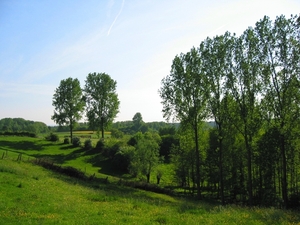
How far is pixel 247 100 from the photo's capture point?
89.4 ft

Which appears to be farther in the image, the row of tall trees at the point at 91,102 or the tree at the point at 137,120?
the tree at the point at 137,120

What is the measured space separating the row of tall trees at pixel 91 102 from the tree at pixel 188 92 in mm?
35294

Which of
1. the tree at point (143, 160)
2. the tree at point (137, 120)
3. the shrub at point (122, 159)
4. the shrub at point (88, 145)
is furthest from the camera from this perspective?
the tree at point (137, 120)

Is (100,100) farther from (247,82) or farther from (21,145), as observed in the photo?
(247,82)

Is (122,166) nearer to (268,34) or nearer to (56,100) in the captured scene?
(56,100)

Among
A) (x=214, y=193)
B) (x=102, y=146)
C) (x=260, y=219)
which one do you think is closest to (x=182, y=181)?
(x=214, y=193)

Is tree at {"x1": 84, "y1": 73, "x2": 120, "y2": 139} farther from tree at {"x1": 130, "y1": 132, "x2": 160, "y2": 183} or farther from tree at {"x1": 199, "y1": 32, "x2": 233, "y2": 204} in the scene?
tree at {"x1": 199, "y1": 32, "x2": 233, "y2": 204}

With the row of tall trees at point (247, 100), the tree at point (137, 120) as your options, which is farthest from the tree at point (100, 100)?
the tree at point (137, 120)

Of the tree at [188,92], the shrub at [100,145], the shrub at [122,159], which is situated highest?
the tree at [188,92]

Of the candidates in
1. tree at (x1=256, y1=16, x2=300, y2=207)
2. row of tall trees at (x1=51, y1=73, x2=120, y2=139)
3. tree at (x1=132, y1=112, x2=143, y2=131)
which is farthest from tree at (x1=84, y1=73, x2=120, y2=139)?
tree at (x1=132, y1=112, x2=143, y2=131)

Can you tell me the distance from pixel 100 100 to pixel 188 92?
38.9 m

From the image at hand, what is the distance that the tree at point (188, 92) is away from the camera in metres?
30.8

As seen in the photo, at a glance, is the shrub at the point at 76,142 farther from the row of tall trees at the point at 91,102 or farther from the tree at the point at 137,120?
the tree at the point at 137,120

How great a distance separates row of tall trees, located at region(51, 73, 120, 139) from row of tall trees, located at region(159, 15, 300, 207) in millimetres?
35213
